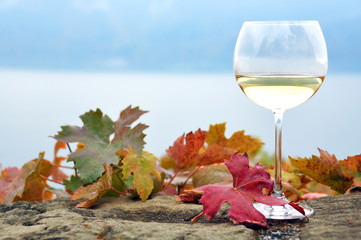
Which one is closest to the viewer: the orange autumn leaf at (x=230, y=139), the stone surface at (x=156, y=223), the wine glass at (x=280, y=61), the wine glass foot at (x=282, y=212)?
the stone surface at (x=156, y=223)

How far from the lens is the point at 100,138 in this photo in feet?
4.66

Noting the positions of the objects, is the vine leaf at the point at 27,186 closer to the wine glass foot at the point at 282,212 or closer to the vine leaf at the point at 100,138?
the vine leaf at the point at 100,138

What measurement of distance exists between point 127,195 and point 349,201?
2.21ft

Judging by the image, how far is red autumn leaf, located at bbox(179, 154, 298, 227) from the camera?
0.98 m

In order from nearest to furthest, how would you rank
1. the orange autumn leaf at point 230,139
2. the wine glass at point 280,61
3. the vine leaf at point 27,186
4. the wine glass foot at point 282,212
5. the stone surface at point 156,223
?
the stone surface at point 156,223 → the wine glass foot at point 282,212 → the wine glass at point 280,61 → the vine leaf at point 27,186 → the orange autumn leaf at point 230,139

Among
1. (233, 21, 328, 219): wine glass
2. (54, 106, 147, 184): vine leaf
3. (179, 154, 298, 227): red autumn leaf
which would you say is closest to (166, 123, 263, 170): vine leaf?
(54, 106, 147, 184): vine leaf

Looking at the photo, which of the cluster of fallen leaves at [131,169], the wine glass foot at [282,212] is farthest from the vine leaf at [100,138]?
the wine glass foot at [282,212]

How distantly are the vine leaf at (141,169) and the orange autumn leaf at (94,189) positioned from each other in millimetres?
76

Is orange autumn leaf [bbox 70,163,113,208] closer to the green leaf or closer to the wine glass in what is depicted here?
the green leaf

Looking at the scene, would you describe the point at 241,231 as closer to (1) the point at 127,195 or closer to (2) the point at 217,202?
(2) the point at 217,202

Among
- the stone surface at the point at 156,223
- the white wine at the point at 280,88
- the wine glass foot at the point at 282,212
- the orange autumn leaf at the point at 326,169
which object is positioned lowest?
the stone surface at the point at 156,223

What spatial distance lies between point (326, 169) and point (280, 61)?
374mm

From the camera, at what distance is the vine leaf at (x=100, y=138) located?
1.32m

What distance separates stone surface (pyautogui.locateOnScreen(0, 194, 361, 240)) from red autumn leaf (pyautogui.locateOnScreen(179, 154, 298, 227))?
0.09 ft
